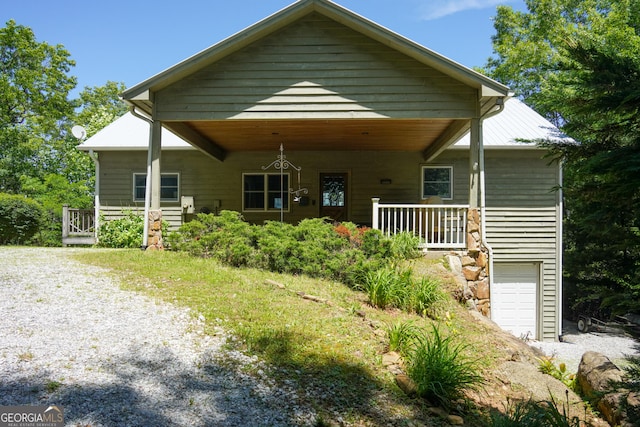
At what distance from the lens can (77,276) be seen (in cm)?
602


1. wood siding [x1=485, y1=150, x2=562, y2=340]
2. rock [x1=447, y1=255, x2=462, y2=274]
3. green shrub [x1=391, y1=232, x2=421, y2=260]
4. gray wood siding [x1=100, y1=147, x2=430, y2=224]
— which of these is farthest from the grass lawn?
wood siding [x1=485, y1=150, x2=562, y2=340]

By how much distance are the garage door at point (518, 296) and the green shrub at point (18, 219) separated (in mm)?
14550

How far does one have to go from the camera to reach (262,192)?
12422 millimetres

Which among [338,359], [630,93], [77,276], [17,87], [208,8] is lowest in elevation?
[338,359]

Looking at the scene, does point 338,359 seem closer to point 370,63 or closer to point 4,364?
point 4,364

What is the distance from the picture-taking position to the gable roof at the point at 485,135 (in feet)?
36.6

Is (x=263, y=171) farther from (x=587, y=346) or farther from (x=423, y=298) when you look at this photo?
(x=587, y=346)

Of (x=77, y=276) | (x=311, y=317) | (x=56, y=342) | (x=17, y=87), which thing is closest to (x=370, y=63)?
(x=311, y=317)

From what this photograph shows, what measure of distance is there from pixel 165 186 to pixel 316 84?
6.36 metres

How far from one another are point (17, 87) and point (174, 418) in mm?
29908

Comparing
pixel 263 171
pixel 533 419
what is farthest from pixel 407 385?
pixel 263 171

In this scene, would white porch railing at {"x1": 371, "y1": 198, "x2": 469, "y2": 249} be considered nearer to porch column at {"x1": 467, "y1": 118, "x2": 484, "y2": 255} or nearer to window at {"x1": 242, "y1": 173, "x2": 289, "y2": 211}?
porch column at {"x1": 467, "y1": 118, "x2": 484, "y2": 255}

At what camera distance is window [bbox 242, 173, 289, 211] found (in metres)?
12.4

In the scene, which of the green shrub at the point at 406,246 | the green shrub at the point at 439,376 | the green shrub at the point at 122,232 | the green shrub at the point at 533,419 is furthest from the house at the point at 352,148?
the green shrub at the point at 533,419
